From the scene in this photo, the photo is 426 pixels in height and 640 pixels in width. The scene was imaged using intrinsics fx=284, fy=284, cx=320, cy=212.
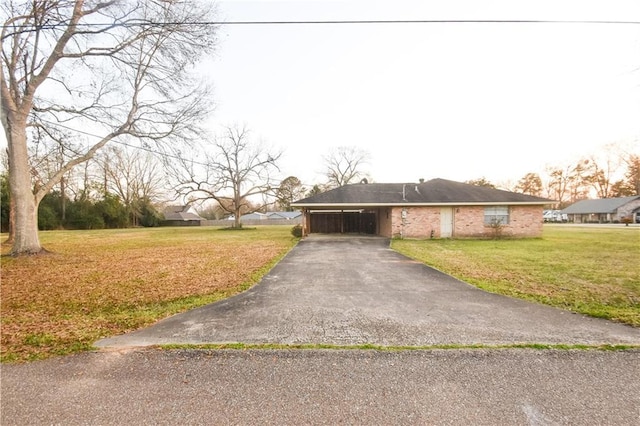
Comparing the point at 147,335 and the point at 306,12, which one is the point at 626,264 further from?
the point at 147,335

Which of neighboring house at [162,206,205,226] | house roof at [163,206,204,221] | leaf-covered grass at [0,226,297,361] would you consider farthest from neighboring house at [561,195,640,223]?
house roof at [163,206,204,221]

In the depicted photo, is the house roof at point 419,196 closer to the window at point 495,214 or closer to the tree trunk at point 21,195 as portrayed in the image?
the window at point 495,214

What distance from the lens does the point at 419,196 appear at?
60.7 feet

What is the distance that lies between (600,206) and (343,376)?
63.1m

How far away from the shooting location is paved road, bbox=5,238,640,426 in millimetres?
2262

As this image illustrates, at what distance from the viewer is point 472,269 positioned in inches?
330

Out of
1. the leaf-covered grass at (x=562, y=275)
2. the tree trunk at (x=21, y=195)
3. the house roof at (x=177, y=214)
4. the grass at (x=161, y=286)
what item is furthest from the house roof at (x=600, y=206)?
the house roof at (x=177, y=214)

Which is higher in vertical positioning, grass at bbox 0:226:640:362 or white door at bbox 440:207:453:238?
white door at bbox 440:207:453:238

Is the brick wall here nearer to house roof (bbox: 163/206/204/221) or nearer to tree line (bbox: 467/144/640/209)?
tree line (bbox: 467/144/640/209)

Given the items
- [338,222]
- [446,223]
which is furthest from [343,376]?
[338,222]

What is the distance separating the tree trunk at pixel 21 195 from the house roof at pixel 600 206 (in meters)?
65.4

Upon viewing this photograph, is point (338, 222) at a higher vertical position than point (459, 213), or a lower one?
lower

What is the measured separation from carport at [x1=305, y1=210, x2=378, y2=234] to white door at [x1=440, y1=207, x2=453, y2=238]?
6746mm

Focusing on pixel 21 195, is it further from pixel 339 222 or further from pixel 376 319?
pixel 339 222
